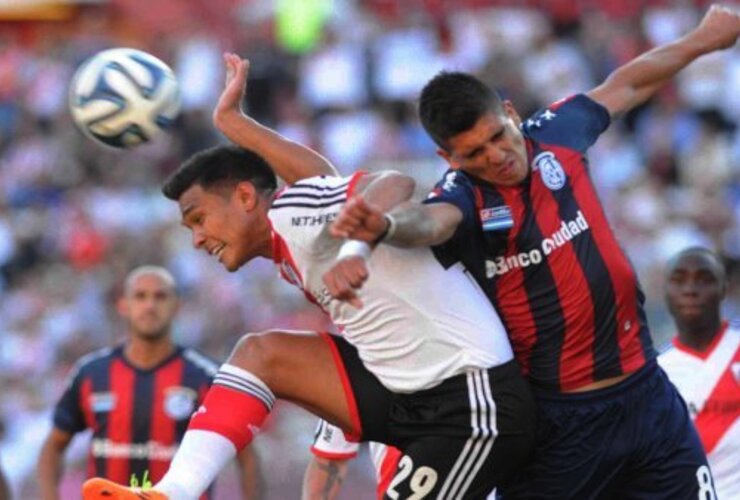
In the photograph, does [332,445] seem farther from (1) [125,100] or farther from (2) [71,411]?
(2) [71,411]

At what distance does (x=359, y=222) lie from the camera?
6.45 m

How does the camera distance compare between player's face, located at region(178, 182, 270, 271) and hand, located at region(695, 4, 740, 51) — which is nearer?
player's face, located at region(178, 182, 270, 271)

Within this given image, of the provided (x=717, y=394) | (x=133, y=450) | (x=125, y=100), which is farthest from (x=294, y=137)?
(x=125, y=100)

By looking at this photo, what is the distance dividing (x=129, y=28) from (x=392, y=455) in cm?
1348

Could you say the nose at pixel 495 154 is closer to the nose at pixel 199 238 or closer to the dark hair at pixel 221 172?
the dark hair at pixel 221 172

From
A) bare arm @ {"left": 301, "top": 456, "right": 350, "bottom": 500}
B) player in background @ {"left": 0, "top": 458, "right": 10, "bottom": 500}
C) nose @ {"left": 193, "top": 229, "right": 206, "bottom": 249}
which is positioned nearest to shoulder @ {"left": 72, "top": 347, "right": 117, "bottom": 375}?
player in background @ {"left": 0, "top": 458, "right": 10, "bottom": 500}

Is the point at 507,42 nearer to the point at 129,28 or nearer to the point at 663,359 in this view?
the point at 129,28

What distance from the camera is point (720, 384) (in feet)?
30.3

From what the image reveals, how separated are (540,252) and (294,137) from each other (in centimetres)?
1083

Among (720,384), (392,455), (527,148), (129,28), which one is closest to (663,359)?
(720,384)

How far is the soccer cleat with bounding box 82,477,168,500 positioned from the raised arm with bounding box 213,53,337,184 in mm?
1413

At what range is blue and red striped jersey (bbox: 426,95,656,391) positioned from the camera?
23.6 ft

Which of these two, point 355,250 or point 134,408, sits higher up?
point 355,250

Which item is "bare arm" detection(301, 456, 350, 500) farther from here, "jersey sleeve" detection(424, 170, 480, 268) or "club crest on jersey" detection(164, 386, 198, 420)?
"club crest on jersey" detection(164, 386, 198, 420)
